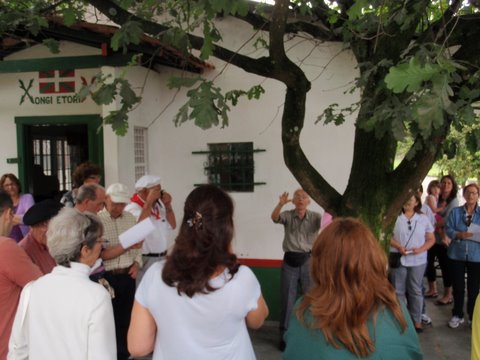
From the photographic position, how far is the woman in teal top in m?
1.77

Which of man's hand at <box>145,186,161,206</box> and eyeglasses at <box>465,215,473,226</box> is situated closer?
man's hand at <box>145,186,161,206</box>

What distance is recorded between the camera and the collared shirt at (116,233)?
4.02 meters

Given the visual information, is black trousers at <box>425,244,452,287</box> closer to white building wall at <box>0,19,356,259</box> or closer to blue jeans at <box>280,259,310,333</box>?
white building wall at <box>0,19,356,259</box>

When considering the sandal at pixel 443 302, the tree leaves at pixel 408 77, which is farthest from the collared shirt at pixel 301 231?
the tree leaves at pixel 408 77

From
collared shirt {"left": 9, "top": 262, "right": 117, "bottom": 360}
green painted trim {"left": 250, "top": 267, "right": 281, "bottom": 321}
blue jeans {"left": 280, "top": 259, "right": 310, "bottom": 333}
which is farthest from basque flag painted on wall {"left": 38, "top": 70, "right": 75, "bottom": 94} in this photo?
collared shirt {"left": 9, "top": 262, "right": 117, "bottom": 360}

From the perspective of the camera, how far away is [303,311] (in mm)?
1912

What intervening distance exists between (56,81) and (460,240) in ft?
18.9

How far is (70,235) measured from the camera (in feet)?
7.30

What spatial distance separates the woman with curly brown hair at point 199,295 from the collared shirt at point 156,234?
270 centimetres

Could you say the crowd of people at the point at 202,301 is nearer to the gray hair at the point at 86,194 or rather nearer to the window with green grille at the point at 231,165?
the gray hair at the point at 86,194

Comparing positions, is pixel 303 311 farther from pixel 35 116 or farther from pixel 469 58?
pixel 35 116

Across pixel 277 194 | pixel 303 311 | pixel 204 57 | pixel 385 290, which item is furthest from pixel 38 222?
pixel 277 194

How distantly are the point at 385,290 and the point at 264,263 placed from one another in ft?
14.5

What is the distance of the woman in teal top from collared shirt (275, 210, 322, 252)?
10.8 feet
